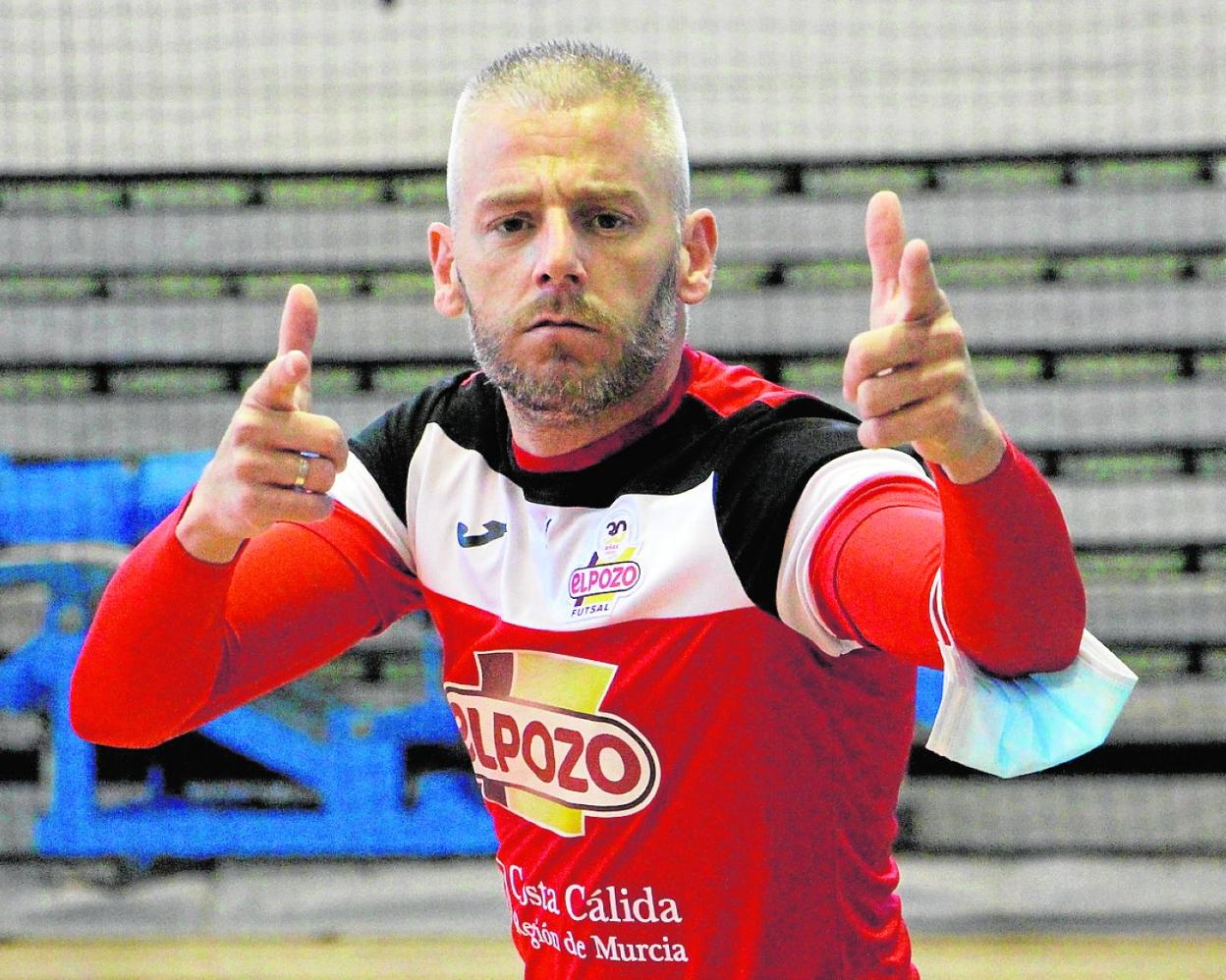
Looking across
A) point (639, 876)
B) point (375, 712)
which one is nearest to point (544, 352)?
point (639, 876)

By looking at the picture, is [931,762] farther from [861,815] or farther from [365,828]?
[861,815]

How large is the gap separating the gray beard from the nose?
24 mm

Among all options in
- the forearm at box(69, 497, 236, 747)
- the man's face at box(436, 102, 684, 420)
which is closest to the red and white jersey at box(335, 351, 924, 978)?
the man's face at box(436, 102, 684, 420)

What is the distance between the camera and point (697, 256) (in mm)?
1916

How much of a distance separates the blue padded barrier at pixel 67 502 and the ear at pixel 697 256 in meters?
4.08

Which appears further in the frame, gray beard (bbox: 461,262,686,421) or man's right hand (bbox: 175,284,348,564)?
gray beard (bbox: 461,262,686,421)

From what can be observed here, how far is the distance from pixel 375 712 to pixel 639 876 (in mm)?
3903

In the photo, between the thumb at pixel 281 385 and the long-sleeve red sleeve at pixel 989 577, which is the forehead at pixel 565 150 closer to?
A: the thumb at pixel 281 385

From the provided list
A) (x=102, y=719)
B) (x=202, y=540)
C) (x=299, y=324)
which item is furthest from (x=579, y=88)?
(x=102, y=719)

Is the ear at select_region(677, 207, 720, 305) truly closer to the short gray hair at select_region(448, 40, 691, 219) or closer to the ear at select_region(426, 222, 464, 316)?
the short gray hair at select_region(448, 40, 691, 219)

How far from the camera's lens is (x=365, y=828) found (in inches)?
209

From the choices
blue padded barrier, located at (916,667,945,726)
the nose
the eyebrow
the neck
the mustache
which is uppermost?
the eyebrow

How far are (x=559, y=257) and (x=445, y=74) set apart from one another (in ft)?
14.9

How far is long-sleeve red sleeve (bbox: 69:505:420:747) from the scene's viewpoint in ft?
5.26
